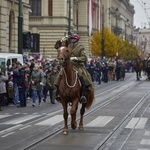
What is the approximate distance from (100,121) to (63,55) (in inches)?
193

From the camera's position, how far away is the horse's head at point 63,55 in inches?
625

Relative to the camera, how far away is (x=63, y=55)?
15.9 meters

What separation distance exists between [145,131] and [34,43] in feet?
80.1

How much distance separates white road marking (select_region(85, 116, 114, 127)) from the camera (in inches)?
752

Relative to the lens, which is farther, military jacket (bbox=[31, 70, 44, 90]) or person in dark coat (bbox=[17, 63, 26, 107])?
military jacket (bbox=[31, 70, 44, 90])

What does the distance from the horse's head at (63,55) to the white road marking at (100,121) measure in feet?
11.4

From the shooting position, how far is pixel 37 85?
1091 inches

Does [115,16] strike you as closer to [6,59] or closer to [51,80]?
[51,80]

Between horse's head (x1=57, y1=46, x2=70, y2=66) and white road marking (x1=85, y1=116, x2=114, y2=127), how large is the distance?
11.4ft

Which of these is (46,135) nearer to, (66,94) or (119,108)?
(66,94)

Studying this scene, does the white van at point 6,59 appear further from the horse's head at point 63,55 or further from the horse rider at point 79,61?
the horse's head at point 63,55

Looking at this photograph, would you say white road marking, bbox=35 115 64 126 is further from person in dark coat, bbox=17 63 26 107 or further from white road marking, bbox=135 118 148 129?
person in dark coat, bbox=17 63 26 107

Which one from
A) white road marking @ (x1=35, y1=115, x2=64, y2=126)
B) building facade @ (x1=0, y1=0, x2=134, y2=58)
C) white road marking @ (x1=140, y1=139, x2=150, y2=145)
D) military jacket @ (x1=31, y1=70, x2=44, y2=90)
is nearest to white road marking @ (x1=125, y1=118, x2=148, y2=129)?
white road marking @ (x1=35, y1=115, x2=64, y2=126)

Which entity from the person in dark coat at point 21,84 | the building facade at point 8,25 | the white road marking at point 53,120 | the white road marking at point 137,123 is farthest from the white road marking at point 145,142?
the building facade at point 8,25
